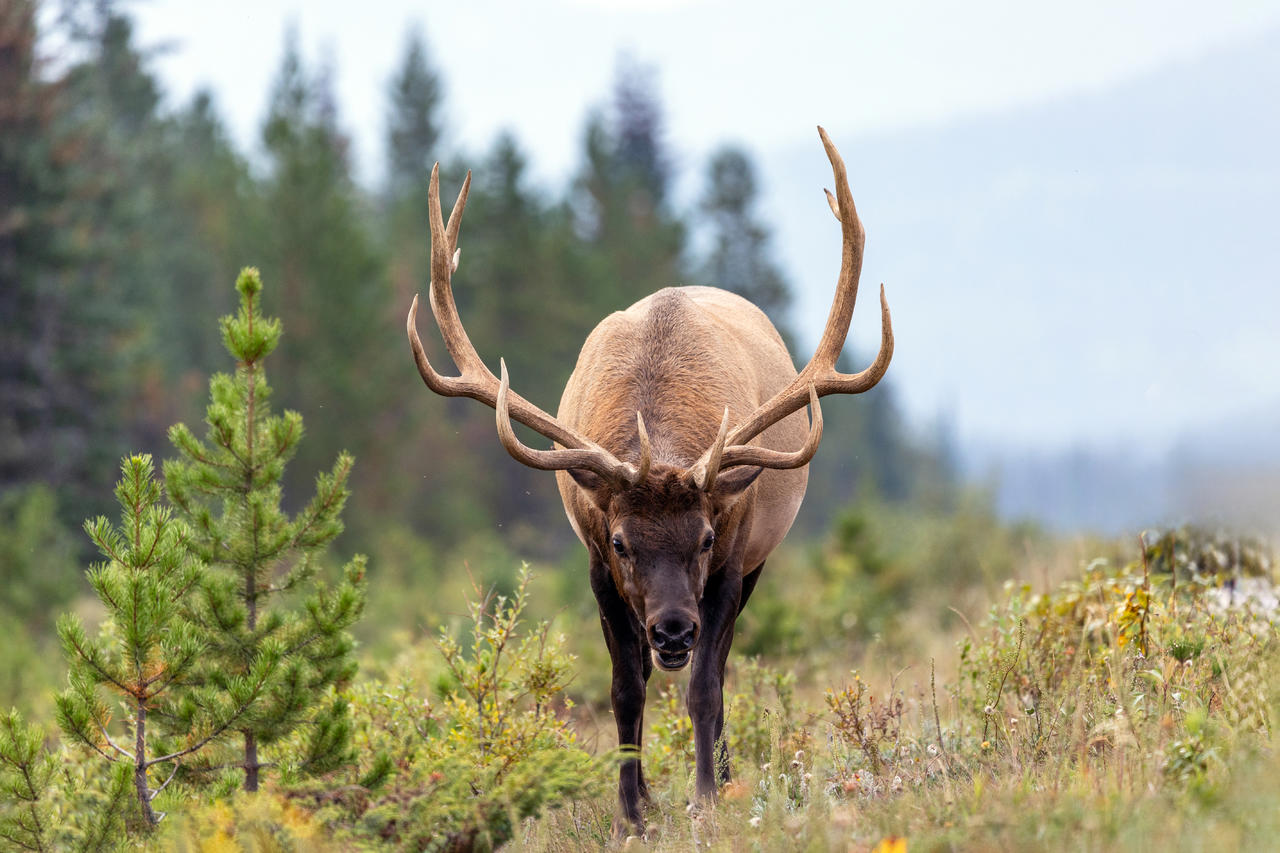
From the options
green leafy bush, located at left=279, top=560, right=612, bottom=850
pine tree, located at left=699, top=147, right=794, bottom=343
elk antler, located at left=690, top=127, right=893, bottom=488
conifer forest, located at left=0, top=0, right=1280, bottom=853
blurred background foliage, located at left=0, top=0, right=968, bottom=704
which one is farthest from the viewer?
pine tree, located at left=699, top=147, right=794, bottom=343

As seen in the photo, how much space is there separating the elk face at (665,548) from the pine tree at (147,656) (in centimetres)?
156

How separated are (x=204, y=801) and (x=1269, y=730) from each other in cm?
409

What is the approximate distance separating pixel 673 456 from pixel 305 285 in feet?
89.6

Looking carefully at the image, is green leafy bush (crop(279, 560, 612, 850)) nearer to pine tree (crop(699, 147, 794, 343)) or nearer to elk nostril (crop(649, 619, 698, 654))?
elk nostril (crop(649, 619, 698, 654))

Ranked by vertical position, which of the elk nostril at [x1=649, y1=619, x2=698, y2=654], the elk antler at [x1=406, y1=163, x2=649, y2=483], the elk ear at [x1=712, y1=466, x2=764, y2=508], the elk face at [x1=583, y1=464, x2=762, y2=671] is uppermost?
the elk antler at [x1=406, y1=163, x2=649, y2=483]

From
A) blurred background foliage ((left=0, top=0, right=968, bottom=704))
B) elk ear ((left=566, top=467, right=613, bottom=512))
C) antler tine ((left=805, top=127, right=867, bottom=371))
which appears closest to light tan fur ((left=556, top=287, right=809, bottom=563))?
elk ear ((left=566, top=467, right=613, bottom=512))

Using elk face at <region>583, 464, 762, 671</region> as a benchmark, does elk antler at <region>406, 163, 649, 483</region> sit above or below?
above

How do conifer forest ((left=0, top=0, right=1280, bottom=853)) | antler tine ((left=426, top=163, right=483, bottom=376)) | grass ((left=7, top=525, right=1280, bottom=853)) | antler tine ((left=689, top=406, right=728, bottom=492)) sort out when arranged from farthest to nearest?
antler tine ((left=426, top=163, right=483, bottom=376)) → antler tine ((left=689, top=406, right=728, bottom=492)) → conifer forest ((left=0, top=0, right=1280, bottom=853)) → grass ((left=7, top=525, right=1280, bottom=853))

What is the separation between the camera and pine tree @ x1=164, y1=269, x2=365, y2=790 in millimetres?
5750

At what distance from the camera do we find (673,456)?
239 inches

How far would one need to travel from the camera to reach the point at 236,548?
5.90 metres

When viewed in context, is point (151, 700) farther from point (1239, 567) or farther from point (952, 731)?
point (1239, 567)

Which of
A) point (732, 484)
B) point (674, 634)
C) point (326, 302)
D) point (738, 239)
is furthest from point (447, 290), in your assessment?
point (738, 239)

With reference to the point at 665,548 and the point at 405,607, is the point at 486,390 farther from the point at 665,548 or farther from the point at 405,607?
the point at 405,607
